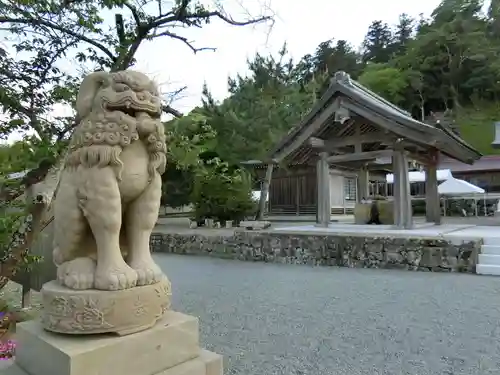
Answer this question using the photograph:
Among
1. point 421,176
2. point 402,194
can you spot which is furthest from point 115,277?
point 421,176

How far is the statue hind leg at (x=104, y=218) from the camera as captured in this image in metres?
1.77

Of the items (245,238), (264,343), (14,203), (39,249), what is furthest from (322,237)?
(14,203)

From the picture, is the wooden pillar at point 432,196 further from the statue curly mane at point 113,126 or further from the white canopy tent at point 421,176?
the statue curly mane at point 113,126

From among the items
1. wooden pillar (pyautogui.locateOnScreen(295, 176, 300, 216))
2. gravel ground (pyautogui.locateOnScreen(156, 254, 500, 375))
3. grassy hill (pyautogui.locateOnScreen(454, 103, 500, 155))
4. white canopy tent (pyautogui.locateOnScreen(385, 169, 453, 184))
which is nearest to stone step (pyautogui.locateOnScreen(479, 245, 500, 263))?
gravel ground (pyautogui.locateOnScreen(156, 254, 500, 375))

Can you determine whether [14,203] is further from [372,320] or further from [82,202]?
[372,320]

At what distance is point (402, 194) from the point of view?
8.48m

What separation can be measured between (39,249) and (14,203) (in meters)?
1.14

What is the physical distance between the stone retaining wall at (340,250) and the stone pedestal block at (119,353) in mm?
5965

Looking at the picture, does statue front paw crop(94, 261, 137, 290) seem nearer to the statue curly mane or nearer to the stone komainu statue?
the stone komainu statue

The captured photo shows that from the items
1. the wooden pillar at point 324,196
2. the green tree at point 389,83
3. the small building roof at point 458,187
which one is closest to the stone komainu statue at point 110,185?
the wooden pillar at point 324,196

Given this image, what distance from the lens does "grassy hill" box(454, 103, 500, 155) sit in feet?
80.9

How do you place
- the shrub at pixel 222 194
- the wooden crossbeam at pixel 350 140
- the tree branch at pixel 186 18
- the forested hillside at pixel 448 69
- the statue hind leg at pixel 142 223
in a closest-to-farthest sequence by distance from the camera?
the statue hind leg at pixel 142 223 → the tree branch at pixel 186 18 → the wooden crossbeam at pixel 350 140 → the shrub at pixel 222 194 → the forested hillside at pixel 448 69

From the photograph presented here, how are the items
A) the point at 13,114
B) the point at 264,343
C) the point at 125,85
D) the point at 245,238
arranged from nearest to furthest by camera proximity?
the point at 125,85 → the point at 264,343 → the point at 13,114 → the point at 245,238

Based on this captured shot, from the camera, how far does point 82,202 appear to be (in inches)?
71.4
